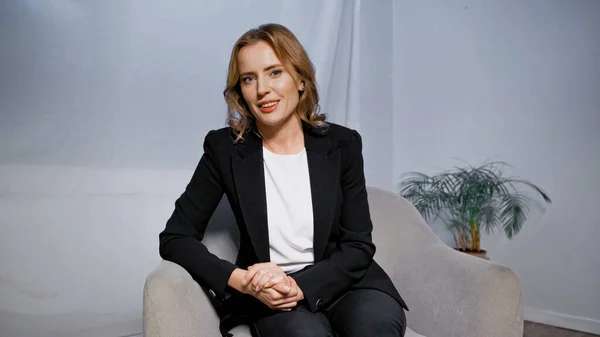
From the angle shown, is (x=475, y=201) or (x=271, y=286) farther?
(x=475, y=201)

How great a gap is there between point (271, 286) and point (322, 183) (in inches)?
13.1

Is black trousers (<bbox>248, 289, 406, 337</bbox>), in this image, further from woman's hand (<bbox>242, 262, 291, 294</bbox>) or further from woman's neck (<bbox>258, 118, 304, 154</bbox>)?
woman's neck (<bbox>258, 118, 304, 154</bbox>)

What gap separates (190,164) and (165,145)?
0.13m

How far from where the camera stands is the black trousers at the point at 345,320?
1.30m

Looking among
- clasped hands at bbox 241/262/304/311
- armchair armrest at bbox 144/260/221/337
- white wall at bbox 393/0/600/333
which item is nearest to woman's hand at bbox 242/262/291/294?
clasped hands at bbox 241/262/304/311

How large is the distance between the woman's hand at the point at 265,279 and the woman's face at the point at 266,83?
39 centimetres

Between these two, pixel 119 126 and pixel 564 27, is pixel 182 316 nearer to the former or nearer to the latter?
pixel 119 126

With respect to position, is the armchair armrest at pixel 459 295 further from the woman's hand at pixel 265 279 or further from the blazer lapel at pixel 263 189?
the woman's hand at pixel 265 279

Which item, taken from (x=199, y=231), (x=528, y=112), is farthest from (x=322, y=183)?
(x=528, y=112)

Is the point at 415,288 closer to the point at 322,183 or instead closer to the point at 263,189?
the point at 322,183

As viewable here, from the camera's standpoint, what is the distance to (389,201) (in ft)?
6.14

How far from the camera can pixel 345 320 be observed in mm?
1371

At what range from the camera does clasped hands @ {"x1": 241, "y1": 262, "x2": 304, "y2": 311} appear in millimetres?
1324

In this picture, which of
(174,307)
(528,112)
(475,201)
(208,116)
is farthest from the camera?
(528,112)
